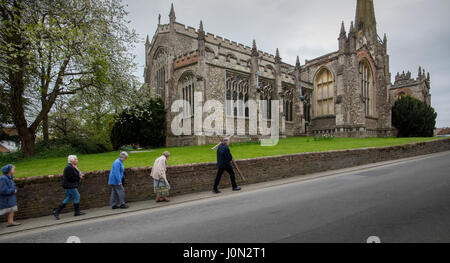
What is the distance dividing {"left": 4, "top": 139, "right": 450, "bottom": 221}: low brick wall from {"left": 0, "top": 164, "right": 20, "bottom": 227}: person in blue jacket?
0.54 m

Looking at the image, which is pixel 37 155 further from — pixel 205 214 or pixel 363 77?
pixel 363 77

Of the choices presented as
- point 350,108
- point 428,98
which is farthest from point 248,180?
point 428,98

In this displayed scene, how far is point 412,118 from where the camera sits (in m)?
30.2

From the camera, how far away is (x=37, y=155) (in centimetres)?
1380

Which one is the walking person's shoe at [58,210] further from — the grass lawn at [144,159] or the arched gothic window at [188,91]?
the arched gothic window at [188,91]

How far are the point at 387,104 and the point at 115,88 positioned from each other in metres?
32.7

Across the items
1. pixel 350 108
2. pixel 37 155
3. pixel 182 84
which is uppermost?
pixel 182 84

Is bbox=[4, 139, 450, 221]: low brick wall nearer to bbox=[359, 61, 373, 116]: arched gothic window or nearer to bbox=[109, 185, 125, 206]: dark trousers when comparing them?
bbox=[109, 185, 125, 206]: dark trousers

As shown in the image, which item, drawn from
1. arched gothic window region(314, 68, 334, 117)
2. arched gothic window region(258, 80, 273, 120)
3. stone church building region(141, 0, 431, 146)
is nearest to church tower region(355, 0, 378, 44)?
stone church building region(141, 0, 431, 146)

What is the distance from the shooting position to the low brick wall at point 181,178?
609 cm

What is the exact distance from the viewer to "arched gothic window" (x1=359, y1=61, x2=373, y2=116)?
29109 millimetres

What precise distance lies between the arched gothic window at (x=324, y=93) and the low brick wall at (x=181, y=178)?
17.3 m

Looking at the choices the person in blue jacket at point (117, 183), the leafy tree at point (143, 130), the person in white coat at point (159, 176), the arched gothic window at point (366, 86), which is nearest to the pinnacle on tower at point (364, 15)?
the arched gothic window at point (366, 86)
